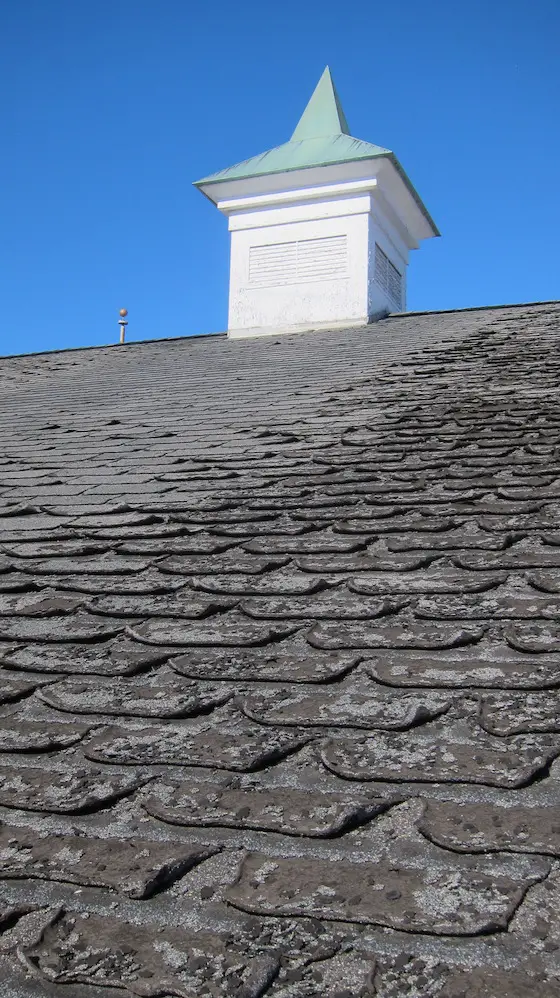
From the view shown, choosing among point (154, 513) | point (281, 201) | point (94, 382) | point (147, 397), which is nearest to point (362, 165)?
point (281, 201)

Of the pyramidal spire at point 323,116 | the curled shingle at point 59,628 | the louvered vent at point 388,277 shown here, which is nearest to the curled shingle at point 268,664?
the curled shingle at point 59,628

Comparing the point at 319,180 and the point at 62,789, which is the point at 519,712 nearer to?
the point at 62,789

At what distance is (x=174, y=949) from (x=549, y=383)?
387 cm

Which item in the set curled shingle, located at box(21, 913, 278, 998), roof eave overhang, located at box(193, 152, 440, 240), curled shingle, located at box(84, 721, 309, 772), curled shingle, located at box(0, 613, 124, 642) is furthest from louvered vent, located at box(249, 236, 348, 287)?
curled shingle, located at box(21, 913, 278, 998)

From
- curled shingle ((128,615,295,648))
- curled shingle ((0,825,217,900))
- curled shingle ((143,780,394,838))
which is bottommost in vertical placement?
curled shingle ((0,825,217,900))

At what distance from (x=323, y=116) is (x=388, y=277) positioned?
8.27 feet

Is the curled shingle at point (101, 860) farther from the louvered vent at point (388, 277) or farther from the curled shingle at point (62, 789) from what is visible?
the louvered vent at point (388, 277)

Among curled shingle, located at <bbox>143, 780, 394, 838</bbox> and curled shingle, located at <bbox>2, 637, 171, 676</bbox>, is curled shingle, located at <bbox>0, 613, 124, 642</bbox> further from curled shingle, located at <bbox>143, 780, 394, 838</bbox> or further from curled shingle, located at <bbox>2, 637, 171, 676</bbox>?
curled shingle, located at <bbox>143, 780, 394, 838</bbox>

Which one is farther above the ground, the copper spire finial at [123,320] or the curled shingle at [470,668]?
the copper spire finial at [123,320]

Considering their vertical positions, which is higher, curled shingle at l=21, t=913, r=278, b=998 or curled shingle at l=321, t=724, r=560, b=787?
curled shingle at l=321, t=724, r=560, b=787

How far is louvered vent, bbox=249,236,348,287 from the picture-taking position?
9.58 metres

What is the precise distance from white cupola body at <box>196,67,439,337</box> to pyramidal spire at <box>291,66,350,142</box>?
146mm

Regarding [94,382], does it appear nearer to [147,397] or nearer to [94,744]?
[147,397]

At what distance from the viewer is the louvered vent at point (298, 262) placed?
377 inches
